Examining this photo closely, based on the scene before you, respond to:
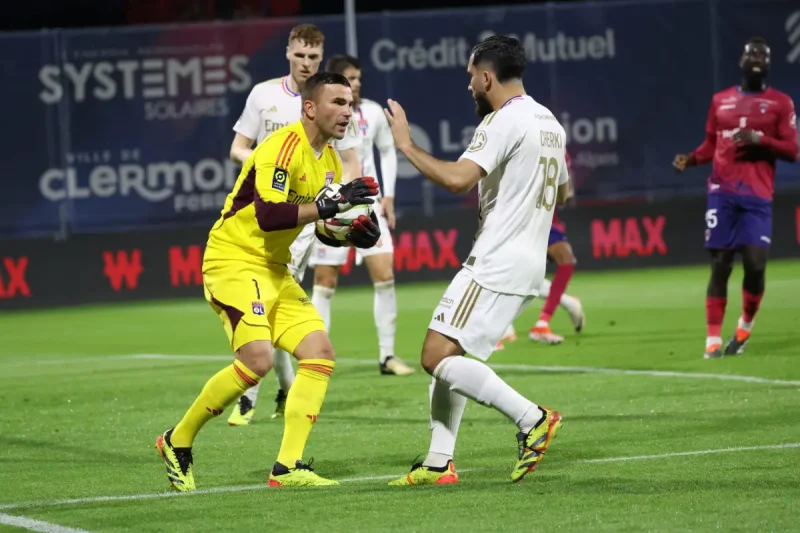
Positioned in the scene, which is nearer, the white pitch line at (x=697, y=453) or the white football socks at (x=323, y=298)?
the white pitch line at (x=697, y=453)

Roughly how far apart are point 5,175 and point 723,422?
41.5 feet

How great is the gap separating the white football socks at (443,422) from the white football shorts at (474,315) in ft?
0.85

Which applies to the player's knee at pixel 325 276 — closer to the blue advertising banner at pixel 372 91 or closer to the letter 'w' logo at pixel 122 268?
the letter 'w' logo at pixel 122 268

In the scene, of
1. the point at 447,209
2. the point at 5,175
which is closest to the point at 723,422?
the point at 447,209

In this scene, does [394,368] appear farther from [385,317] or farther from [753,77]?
[753,77]

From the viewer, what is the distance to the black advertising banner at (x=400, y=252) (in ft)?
61.0

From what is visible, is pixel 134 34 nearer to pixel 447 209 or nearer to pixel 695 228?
pixel 447 209

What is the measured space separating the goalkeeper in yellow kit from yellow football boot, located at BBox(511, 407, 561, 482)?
905mm

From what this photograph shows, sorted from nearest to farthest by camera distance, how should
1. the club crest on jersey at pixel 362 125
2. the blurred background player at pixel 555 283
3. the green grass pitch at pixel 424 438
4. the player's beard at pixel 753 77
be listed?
the green grass pitch at pixel 424 438 → the player's beard at pixel 753 77 → the club crest on jersey at pixel 362 125 → the blurred background player at pixel 555 283

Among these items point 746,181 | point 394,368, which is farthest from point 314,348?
point 746,181

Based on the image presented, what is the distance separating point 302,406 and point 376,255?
179 inches

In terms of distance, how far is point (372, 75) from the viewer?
2005 centimetres

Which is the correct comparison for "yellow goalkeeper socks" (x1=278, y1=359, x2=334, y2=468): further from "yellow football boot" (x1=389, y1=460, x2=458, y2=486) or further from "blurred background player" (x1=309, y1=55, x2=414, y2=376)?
"blurred background player" (x1=309, y1=55, x2=414, y2=376)

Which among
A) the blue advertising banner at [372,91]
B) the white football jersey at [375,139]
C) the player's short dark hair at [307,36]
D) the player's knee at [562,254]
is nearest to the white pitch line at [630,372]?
the white football jersey at [375,139]
